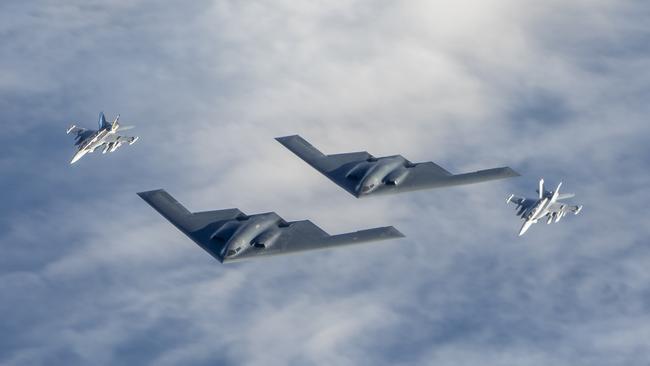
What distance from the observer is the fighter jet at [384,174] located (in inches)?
3792

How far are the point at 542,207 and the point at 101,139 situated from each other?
39225mm

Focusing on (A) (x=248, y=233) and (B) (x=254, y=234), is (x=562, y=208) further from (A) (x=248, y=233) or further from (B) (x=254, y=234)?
(A) (x=248, y=233)

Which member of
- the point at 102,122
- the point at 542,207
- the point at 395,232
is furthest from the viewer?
the point at 102,122

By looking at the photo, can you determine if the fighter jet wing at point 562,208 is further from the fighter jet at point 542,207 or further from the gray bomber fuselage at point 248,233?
the gray bomber fuselage at point 248,233

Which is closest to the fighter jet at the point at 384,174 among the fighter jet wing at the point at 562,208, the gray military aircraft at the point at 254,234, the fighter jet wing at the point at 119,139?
the gray military aircraft at the point at 254,234

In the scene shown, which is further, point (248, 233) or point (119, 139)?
point (119, 139)

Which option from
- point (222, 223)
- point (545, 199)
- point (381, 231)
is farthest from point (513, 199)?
point (222, 223)

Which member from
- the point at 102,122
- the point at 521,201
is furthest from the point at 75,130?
the point at 521,201

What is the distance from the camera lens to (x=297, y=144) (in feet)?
334

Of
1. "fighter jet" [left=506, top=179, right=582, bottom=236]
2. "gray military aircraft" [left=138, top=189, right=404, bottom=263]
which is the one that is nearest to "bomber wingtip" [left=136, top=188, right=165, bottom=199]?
"gray military aircraft" [left=138, top=189, right=404, bottom=263]

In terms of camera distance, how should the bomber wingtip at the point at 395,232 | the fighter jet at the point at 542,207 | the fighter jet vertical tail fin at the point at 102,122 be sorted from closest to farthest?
the bomber wingtip at the point at 395,232, the fighter jet at the point at 542,207, the fighter jet vertical tail fin at the point at 102,122

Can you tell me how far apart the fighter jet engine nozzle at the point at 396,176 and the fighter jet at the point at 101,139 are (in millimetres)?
26154

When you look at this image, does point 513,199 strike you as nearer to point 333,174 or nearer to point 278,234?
point 333,174

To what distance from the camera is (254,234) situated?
299 feet
